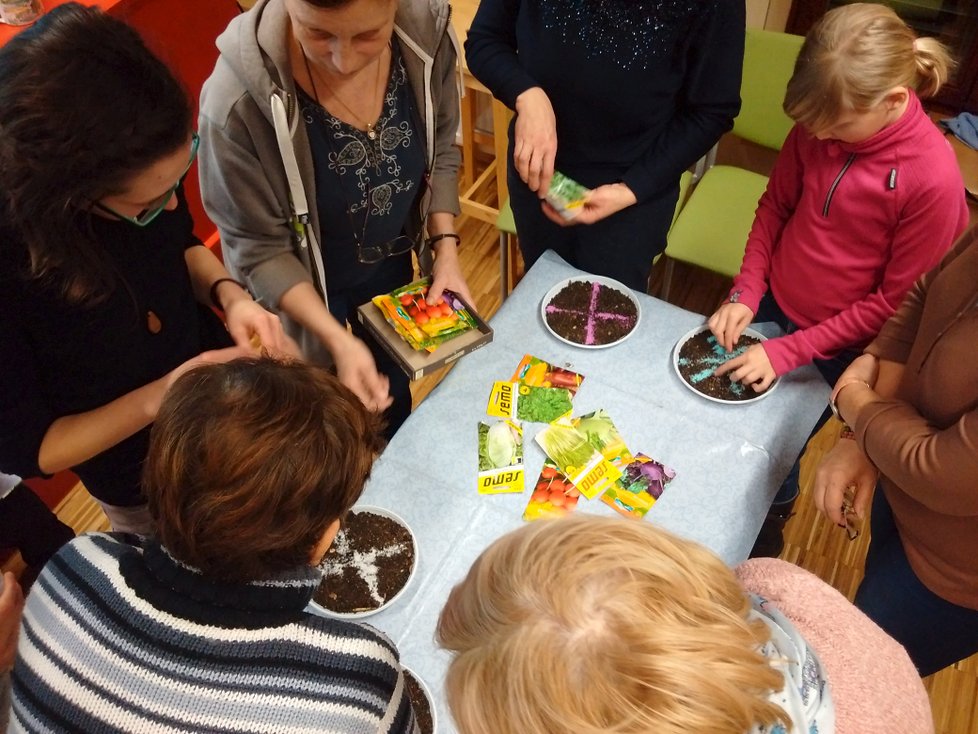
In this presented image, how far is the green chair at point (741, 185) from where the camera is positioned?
237 centimetres

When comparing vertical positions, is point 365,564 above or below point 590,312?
below

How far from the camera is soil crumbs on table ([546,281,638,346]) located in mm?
1718

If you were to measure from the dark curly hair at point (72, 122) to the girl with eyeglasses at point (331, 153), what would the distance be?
316mm

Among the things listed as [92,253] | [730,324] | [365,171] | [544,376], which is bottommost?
[544,376]

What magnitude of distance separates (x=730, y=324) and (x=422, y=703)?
1085 millimetres

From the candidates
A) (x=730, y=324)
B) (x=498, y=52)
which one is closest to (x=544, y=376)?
(x=730, y=324)

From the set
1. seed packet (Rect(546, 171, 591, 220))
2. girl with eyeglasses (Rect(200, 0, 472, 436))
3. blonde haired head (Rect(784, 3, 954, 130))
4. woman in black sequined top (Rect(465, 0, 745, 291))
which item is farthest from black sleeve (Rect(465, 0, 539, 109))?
blonde haired head (Rect(784, 3, 954, 130))

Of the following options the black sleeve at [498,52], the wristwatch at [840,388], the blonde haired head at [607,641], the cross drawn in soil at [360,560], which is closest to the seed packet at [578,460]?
the cross drawn in soil at [360,560]

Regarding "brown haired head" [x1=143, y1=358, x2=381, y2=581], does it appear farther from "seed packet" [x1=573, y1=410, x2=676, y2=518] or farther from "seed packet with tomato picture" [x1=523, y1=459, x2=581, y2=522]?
"seed packet" [x1=573, y1=410, x2=676, y2=518]

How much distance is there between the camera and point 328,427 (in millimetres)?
923

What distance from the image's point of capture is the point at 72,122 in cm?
91

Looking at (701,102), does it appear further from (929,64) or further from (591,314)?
(591,314)

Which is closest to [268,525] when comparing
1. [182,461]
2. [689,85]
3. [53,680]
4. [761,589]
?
[182,461]

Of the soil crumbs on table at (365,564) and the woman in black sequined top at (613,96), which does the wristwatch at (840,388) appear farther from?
the soil crumbs on table at (365,564)
